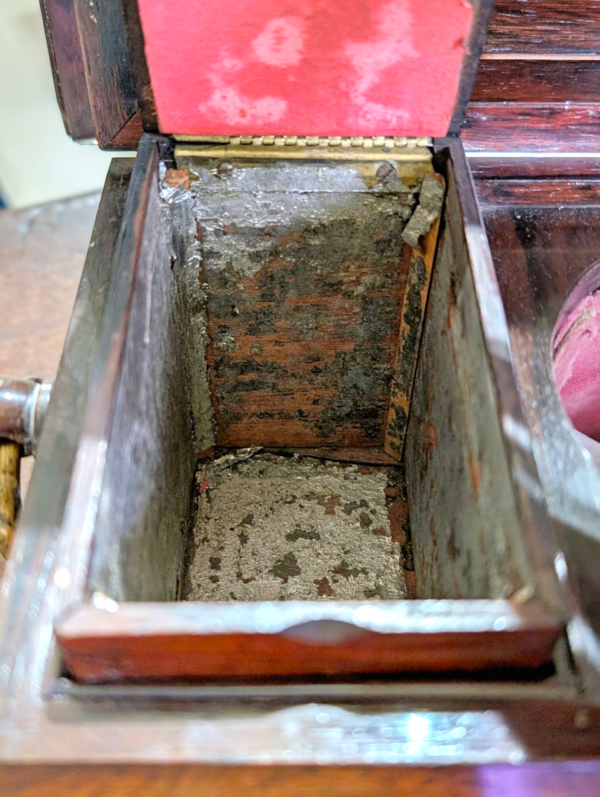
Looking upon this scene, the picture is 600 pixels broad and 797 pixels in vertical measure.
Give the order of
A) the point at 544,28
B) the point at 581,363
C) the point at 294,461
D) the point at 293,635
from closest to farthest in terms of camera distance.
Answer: the point at 293,635, the point at 544,28, the point at 581,363, the point at 294,461

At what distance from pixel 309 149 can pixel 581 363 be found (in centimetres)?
86

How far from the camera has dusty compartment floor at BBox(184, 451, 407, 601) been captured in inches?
54.0

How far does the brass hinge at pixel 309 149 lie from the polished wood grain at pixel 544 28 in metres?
0.23

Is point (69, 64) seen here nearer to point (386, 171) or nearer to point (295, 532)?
point (386, 171)

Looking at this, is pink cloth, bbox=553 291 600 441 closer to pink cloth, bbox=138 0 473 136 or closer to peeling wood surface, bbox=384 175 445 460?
peeling wood surface, bbox=384 175 445 460

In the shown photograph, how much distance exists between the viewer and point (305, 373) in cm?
154

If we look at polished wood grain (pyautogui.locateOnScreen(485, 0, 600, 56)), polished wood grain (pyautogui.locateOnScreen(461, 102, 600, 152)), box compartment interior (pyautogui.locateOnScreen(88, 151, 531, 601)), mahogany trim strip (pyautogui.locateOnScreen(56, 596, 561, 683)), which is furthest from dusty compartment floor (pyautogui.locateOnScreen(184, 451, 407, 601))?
polished wood grain (pyautogui.locateOnScreen(485, 0, 600, 56))

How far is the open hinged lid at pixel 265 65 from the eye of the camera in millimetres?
1031

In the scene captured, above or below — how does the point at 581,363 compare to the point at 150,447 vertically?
below

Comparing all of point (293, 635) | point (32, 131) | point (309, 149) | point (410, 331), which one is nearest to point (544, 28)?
point (309, 149)

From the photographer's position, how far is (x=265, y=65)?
1092mm

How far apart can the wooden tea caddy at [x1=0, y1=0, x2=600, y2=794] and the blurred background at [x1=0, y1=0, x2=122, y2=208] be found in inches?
58.3

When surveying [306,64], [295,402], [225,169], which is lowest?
[295,402]

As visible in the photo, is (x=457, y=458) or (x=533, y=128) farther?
(x=533, y=128)
